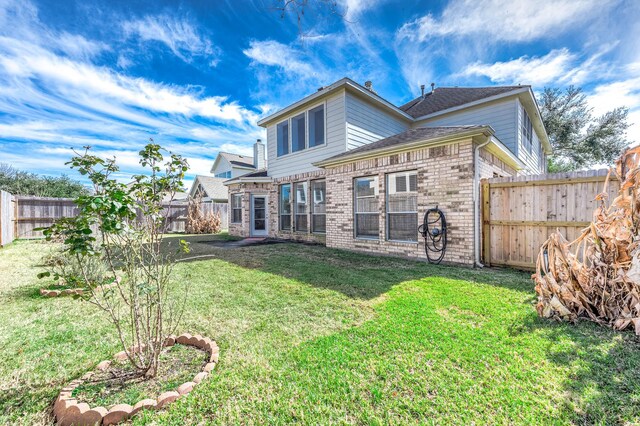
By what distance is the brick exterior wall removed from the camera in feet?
18.8

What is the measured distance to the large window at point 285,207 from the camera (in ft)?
35.4

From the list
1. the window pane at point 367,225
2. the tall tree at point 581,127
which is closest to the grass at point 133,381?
the window pane at point 367,225

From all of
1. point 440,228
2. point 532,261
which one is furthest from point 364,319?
point 532,261

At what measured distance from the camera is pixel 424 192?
6328 millimetres

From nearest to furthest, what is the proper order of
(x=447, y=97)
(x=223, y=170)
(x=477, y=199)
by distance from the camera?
(x=477, y=199), (x=447, y=97), (x=223, y=170)

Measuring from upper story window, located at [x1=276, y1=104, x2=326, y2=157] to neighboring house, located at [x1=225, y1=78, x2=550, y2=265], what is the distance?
1.6 inches

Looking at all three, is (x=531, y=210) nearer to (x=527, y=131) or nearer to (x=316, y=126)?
(x=316, y=126)

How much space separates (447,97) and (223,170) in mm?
21223

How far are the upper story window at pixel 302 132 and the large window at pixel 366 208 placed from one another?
272cm

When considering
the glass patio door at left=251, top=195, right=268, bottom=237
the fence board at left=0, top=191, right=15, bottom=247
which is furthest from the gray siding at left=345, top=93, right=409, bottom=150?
the fence board at left=0, top=191, right=15, bottom=247

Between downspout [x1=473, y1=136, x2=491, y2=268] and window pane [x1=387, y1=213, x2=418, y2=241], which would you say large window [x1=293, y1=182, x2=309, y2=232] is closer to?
window pane [x1=387, y1=213, x2=418, y2=241]

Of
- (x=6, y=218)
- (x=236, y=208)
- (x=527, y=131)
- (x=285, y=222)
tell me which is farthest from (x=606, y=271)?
(x=6, y=218)

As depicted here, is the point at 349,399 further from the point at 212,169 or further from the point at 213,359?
the point at 212,169

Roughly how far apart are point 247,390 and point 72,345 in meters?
2.04
